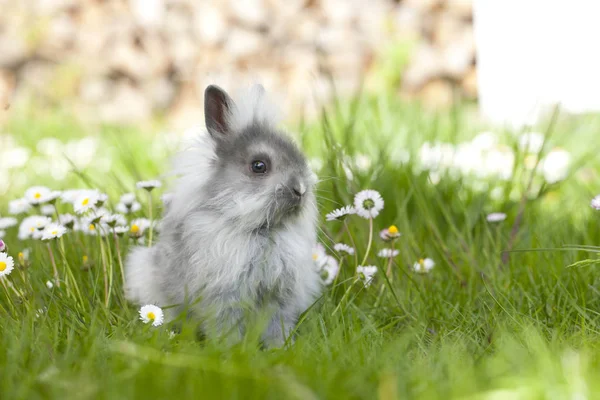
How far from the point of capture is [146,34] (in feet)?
23.7

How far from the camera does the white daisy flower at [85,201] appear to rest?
2.49m

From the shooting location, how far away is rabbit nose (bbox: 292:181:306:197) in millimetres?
2262

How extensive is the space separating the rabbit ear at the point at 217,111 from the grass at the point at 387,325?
50 cm

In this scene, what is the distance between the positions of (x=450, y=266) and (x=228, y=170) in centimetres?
109

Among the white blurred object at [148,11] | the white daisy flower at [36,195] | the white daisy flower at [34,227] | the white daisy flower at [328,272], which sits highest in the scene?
the white blurred object at [148,11]

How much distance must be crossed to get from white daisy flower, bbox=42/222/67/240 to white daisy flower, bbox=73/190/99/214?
0.09m

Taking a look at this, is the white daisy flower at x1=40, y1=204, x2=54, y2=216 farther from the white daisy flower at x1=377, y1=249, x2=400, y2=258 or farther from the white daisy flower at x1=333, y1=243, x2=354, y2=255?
the white daisy flower at x1=377, y1=249, x2=400, y2=258

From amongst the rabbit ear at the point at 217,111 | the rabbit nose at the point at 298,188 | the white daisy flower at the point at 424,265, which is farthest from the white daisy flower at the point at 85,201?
the white daisy flower at the point at 424,265

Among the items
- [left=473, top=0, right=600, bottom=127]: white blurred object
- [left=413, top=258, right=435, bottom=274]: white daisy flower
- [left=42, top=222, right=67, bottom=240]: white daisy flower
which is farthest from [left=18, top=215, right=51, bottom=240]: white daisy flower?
[left=473, top=0, right=600, bottom=127]: white blurred object

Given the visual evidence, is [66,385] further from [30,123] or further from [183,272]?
[30,123]

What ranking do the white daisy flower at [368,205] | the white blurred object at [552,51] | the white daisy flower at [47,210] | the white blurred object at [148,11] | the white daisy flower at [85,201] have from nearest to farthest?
1. the white daisy flower at [85,201]
2. the white daisy flower at [368,205]
3. the white daisy flower at [47,210]
4. the white blurred object at [552,51]
5. the white blurred object at [148,11]

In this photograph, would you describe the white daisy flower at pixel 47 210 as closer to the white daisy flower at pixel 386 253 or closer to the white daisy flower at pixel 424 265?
the white daisy flower at pixel 386 253

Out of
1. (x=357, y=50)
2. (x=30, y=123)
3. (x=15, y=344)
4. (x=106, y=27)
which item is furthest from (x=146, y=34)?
(x=15, y=344)

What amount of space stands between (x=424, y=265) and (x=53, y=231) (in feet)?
4.82
